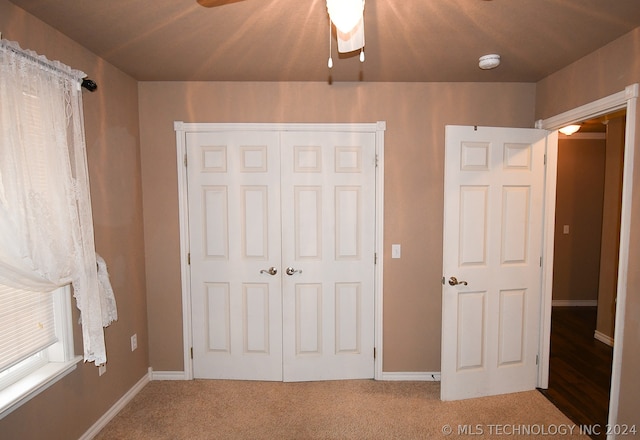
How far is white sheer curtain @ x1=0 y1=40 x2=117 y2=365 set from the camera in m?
Result: 1.55

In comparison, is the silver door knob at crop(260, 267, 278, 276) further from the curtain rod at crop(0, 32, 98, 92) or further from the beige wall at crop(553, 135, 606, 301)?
the beige wall at crop(553, 135, 606, 301)

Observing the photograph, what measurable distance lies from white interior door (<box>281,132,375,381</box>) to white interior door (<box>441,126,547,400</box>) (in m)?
0.64

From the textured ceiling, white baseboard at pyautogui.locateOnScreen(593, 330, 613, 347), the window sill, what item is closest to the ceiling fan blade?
the textured ceiling

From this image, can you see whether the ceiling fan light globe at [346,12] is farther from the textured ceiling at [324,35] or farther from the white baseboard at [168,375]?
the white baseboard at [168,375]

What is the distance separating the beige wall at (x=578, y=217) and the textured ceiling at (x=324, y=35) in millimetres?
3003

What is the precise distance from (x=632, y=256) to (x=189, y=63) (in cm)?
307

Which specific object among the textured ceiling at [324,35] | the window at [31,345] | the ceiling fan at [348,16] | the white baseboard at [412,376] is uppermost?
the textured ceiling at [324,35]

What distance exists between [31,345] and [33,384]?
0.66 feet

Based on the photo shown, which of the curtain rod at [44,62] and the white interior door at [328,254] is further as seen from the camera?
the white interior door at [328,254]

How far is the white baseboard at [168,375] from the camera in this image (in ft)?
9.63

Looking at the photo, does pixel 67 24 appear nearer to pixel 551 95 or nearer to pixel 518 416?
pixel 551 95

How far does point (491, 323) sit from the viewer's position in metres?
2.68

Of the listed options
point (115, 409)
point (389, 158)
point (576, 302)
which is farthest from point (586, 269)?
point (115, 409)

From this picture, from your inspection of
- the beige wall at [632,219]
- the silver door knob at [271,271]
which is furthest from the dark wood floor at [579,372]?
the silver door knob at [271,271]
